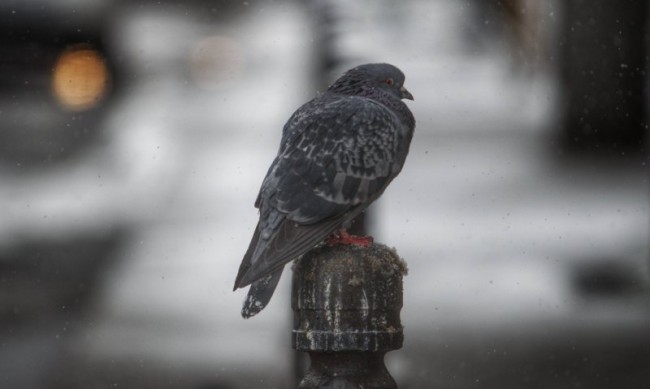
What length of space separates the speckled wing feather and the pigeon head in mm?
104

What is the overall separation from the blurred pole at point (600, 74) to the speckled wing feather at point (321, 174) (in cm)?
180

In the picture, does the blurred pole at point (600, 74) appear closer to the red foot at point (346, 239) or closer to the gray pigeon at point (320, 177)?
the gray pigeon at point (320, 177)

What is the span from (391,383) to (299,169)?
0.59 metres

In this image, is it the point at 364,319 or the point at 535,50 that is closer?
the point at 364,319

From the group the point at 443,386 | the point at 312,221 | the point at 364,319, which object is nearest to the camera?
the point at 364,319

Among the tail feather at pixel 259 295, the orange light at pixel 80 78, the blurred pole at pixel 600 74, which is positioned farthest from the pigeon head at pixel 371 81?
the orange light at pixel 80 78

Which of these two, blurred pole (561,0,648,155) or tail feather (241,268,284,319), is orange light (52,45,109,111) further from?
tail feather (241,268,284,319)

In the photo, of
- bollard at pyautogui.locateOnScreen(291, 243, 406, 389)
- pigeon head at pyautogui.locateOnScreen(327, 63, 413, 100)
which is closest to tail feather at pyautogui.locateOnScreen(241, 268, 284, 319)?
bollard at pyautogui.locateOnScreen(291, 243, 406, 389)

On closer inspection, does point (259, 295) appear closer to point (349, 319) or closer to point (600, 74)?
point (349, 319)

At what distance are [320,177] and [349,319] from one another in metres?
0.46

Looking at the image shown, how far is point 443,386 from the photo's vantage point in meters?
4.08

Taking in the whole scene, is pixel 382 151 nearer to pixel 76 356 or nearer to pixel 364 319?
pixel 364 319

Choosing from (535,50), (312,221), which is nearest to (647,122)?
(535,50)

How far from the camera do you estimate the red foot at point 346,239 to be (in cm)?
217
